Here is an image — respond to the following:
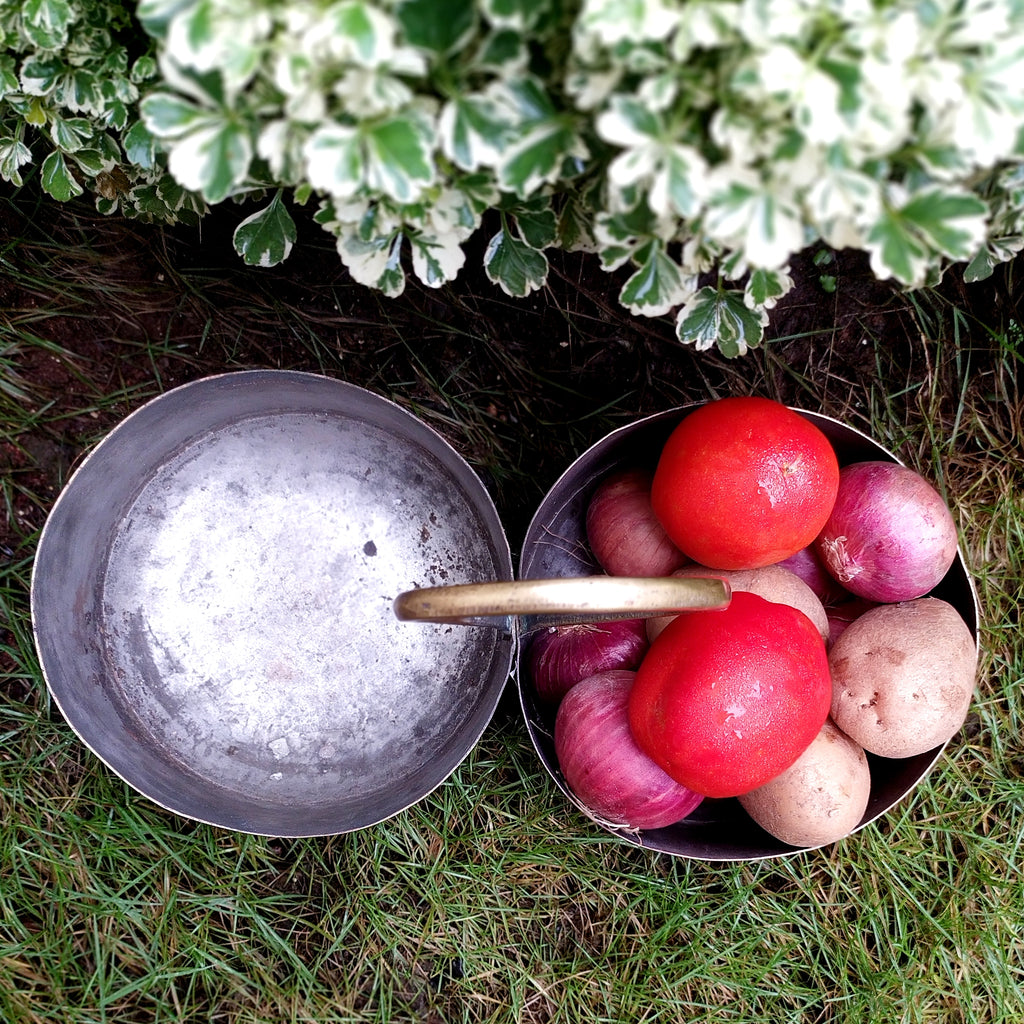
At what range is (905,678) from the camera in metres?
0.93

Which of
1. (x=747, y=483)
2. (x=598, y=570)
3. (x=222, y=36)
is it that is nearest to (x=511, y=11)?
(x=222, y=36)

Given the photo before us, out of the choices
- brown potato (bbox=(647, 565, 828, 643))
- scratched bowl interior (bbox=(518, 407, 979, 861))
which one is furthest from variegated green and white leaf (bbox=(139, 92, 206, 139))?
brown potato (bbox=(647, 565, 828, 643))

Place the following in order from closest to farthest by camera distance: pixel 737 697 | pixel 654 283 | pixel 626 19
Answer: pixel 626 19, pixel 654 283, pixel 737 697

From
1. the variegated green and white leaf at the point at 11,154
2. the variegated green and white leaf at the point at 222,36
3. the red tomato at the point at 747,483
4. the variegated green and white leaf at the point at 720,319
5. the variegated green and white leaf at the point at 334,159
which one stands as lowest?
the red tomato at the point at 747,483

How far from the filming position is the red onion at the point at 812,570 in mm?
1090

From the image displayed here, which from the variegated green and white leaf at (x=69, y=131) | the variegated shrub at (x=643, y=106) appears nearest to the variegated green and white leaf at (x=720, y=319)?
the variegated shrub at (x=643, y=106)

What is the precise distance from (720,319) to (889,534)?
1.03 ft

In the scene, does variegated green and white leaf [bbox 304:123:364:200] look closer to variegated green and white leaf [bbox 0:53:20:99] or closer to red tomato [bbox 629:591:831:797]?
variegated green and white leaf [bbox 0:53:20:99]

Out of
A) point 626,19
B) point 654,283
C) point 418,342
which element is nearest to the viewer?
point 626,19

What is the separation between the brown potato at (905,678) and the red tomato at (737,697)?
7 cm

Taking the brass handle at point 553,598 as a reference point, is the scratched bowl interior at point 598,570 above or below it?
below

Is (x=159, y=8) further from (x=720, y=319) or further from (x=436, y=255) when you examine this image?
(x=720, y=319)

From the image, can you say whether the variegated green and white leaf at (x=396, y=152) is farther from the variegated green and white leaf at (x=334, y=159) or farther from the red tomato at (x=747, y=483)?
the red tomato at (x=747, y=483)

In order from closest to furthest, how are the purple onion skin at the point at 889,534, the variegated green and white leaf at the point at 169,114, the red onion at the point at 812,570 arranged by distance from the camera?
the variegated green and white leaf at the point at 169,114
the purple onion skin at the point at 889,534
the red onion at the point at 812,570
